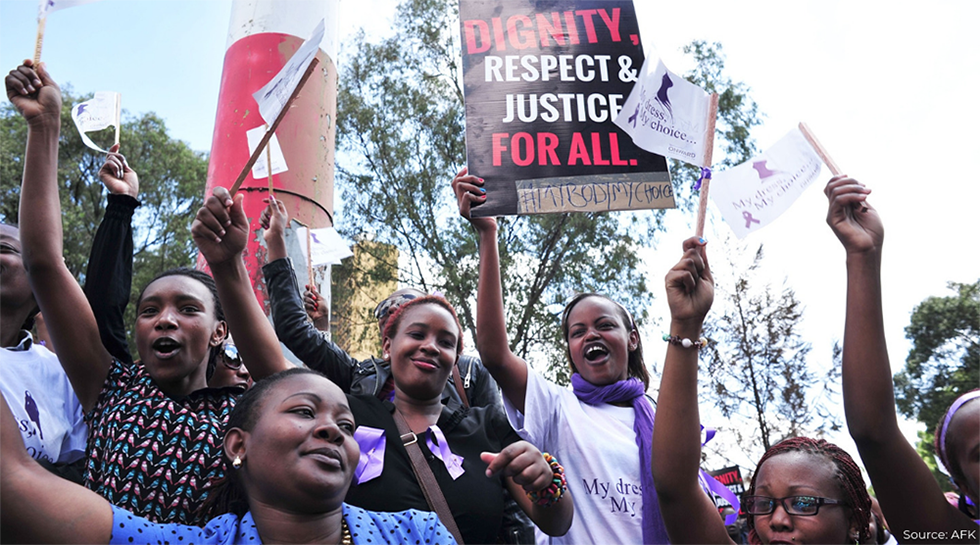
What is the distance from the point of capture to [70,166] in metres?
15.6

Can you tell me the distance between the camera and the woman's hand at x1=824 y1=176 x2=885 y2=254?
2.19 metres

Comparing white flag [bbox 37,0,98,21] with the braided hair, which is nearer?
the braided hair

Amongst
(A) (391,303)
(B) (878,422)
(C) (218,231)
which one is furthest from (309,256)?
(B) (878,422)

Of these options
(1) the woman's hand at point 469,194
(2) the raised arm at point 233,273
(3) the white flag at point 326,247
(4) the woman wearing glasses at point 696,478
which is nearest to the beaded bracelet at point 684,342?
(4) the woman wearing glasses at point 696,478

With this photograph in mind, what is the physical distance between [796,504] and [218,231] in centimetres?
199

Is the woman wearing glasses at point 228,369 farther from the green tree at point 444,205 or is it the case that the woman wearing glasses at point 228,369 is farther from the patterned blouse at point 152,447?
the green tree at point 444,205

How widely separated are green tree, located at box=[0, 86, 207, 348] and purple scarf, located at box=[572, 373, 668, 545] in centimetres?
1301

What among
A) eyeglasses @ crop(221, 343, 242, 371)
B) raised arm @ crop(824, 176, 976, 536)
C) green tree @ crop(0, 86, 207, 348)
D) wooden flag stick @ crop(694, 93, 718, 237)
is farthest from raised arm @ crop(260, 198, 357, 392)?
green tree @ crop(0, 86, 207, 348)

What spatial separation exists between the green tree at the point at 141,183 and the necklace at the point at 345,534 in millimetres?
13438

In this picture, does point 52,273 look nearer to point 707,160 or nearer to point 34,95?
point 34,95

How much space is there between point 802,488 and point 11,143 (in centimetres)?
1696

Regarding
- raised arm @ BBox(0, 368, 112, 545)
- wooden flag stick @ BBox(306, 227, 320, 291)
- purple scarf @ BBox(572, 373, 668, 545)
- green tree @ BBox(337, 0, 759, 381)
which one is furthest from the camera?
green tree @ BBox(337, 0, 759, 381)

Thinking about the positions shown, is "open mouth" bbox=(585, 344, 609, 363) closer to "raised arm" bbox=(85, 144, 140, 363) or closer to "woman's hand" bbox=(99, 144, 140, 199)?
"raised arm" bbox=(85, 144, 140, 363)

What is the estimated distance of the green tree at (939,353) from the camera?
23219mm
